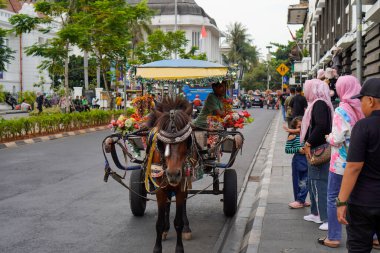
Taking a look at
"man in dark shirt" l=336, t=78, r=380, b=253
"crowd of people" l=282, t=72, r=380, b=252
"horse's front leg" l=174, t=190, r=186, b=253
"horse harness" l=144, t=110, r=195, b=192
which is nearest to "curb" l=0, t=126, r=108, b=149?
"crowd of people" l=282, t=72, r=380, b=252

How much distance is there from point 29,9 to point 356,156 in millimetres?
60689

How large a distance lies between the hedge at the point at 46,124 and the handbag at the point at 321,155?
577 inches

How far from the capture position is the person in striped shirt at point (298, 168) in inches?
317

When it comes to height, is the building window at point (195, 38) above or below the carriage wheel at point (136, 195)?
above

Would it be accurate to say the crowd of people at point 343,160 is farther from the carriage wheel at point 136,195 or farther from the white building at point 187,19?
the white building at point 187,19

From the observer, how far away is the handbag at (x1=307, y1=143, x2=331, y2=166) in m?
6.61

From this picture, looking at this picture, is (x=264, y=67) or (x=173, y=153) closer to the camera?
(x=173, y=153)

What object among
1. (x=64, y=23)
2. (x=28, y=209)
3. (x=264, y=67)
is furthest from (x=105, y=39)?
(x=264, y=67)

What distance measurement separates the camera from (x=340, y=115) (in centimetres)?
546

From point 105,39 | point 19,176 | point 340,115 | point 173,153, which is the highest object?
point 105,39

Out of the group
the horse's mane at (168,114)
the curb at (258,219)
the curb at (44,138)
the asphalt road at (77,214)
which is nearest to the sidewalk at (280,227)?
the curb at (258,219)

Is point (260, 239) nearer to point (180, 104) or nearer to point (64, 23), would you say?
point (180, 104)

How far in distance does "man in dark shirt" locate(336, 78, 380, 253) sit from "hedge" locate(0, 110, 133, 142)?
54.9 feet

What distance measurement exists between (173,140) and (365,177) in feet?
6.99
